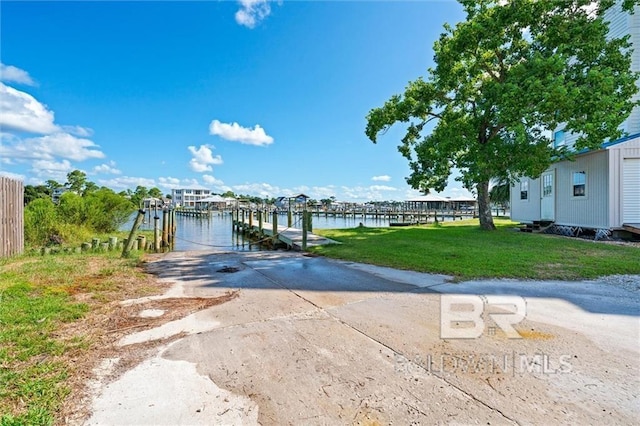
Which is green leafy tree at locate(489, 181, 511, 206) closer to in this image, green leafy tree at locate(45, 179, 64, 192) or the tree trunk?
the tree trunk

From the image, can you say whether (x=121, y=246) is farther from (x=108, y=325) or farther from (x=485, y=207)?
(x=485, y=207)

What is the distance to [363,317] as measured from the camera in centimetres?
385

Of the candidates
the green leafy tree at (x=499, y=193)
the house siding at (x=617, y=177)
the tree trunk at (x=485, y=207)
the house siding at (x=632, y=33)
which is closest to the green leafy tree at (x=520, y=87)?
the tree trunk at (x=485, y=207)

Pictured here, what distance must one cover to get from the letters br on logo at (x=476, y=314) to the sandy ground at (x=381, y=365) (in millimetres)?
48

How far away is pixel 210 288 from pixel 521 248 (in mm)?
8414

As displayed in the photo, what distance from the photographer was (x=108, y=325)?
3.60m

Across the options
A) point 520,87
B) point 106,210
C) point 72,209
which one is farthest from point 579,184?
point 72,209

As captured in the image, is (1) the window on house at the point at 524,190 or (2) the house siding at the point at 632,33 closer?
(2) the house siding at the point at 632,33

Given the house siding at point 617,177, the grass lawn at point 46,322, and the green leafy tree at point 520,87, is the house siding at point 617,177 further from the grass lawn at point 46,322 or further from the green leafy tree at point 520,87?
the grass lawn at point 46,322

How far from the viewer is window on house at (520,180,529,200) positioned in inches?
665

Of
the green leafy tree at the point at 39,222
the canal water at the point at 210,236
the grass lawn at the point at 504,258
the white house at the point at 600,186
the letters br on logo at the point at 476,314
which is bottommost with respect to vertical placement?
the canal water at the point at 210,236

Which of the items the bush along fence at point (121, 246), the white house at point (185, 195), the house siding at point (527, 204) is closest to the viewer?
the bush along fence at point (121, 246)

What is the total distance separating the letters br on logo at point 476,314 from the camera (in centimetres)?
338

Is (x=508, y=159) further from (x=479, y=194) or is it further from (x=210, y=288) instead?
(x=210, y=288)
